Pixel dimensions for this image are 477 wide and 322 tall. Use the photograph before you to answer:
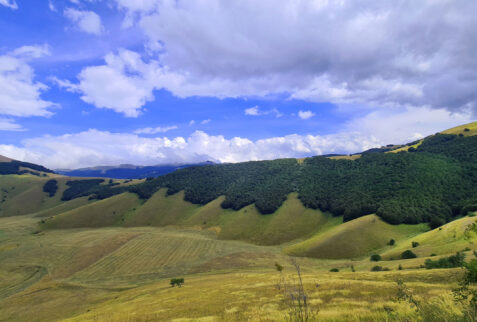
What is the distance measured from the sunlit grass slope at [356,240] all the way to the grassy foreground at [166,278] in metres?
3.32

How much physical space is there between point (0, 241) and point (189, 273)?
3677 inches

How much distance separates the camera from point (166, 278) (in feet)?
182

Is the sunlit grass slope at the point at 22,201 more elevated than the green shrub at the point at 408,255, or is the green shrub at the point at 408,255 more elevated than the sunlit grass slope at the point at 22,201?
the green shrub at the point at 408,255

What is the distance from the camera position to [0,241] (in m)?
96.4

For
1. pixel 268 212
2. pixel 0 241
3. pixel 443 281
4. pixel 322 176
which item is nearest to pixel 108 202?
pixel 0 241

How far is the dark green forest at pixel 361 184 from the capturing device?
8119 centimetres

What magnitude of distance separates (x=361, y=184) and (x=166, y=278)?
92.4 m

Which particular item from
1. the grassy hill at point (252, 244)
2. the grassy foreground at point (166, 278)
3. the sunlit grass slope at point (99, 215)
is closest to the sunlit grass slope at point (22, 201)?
the grassy hill at point (252, 244)

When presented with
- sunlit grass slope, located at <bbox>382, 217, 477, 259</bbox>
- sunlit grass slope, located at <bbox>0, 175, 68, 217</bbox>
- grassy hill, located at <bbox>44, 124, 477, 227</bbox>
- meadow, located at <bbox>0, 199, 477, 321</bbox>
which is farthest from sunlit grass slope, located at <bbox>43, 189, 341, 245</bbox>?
sunlit grass slope, located at <bbox>382, 217, 477, 259</bbox>

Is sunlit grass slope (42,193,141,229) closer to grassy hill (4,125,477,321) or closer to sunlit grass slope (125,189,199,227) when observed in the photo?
grassy hill (4,125,477,321)

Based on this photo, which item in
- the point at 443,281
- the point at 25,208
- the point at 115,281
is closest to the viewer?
the point at 443,281

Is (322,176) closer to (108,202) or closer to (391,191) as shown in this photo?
(391,191)

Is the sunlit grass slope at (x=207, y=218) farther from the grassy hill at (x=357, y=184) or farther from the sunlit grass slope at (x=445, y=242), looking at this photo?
the sunlit grass slope at (x=445, y=242)

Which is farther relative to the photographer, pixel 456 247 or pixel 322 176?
pixel 322 176
